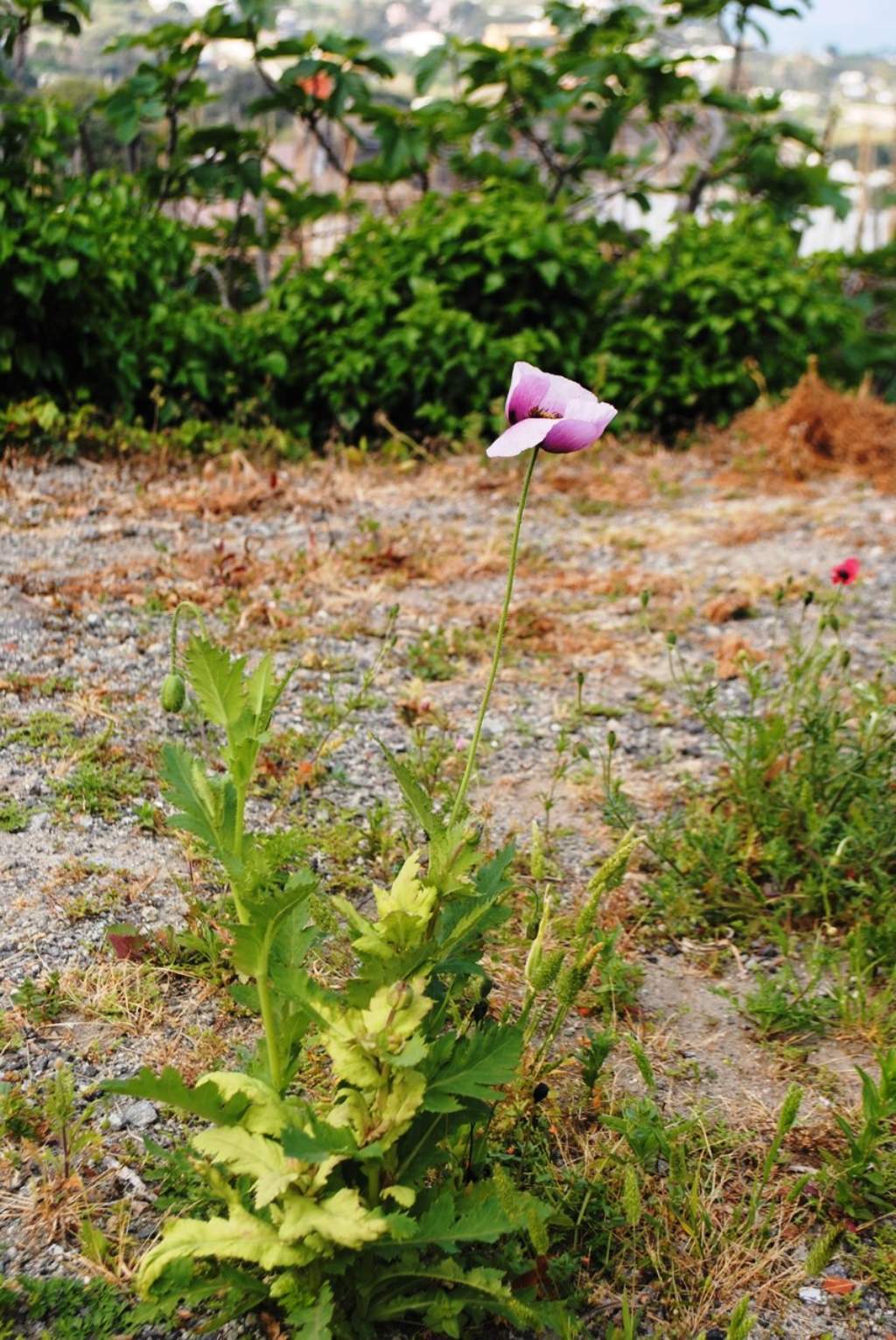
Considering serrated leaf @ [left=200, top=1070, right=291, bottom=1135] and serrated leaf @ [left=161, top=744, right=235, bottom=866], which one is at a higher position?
serrated leaf @ [left=161, top=744, right=235, bottom=866]

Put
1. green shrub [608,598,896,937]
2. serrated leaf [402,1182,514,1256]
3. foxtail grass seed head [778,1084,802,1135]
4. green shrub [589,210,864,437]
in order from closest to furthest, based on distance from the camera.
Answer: serrated leaf [402,1182,514,1256] → foxtail grass seed head [778,1084,802,1135] → green shrub [608,598,896,937] → green shrub [589,210,864,437]

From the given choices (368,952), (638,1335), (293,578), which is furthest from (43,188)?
(638,1335)

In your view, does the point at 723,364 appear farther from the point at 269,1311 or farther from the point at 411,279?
the point at 269,1311

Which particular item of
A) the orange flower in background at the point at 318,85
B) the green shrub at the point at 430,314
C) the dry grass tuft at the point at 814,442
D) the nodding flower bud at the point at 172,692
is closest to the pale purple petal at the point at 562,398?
the nodding flower bud at the point at 172,692

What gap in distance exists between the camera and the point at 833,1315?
159 centimetres

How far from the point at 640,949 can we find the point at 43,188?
4853mm

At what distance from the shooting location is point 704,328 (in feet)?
21.6

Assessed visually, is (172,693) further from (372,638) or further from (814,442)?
(814,442)

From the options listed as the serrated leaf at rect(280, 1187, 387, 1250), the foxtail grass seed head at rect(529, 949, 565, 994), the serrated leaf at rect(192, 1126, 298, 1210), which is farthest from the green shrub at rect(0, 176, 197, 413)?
the serrated leaf at rect(280, 1187, 387, 1250)

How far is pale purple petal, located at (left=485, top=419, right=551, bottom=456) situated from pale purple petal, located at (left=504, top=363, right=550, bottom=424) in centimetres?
6

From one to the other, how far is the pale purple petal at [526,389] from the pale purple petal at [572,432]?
0.06 m

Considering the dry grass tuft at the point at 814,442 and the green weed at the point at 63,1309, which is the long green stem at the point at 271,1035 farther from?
the dry grass tuft at the point at 814,442

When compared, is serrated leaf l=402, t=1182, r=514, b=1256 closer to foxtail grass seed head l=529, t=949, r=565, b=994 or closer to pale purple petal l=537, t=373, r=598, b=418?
foxtail grass seed head l=529, t=949, r=565, b=994

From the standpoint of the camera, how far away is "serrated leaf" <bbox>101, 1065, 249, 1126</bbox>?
1257 mm
